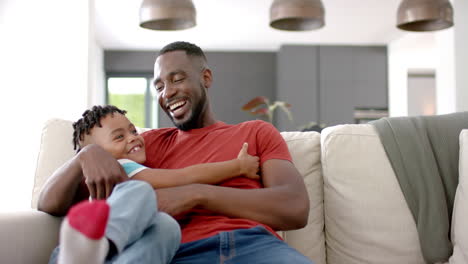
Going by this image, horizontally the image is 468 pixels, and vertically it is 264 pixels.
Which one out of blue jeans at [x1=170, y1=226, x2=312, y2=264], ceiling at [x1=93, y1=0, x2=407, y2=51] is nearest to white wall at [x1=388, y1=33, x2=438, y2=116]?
ceiling at [x1=93, y1=0, x2=407, y2=51]

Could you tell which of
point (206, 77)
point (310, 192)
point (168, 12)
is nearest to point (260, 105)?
Answer: point (168, 12)

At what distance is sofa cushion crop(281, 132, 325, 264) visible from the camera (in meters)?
1.77

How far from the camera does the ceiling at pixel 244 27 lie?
6027 millimetres

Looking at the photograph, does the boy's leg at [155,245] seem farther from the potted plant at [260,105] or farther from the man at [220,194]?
the potted plant at [260,105]

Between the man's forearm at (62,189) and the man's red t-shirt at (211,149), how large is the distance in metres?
0.32

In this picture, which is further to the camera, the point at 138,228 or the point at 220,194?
the point at 220,194

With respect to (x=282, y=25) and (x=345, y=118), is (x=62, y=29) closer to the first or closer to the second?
(x=282, y=25)

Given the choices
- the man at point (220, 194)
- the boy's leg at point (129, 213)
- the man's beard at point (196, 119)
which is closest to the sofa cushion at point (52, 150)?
the man at point (220, 194)

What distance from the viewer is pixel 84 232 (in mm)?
837

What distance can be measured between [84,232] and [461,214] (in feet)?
4.27

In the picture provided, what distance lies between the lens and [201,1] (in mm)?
5863

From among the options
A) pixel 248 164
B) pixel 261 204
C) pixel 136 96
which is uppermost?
pixel 136 96

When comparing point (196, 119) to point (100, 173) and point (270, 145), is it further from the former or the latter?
point (100, 173)

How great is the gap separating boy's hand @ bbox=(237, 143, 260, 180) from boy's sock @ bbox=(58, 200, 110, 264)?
66cm
